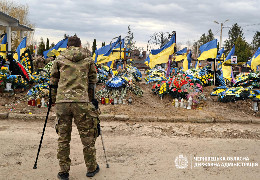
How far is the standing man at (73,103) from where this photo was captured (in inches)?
135

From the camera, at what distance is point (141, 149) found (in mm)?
4945

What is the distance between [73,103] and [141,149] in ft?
6.79

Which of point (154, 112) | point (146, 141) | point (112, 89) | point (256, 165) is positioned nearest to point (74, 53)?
point (146, 141)

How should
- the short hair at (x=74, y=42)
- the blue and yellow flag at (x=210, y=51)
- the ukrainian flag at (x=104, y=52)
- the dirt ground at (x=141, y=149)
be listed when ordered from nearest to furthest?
the short hair at (x=74, y=42) < the dirt ground at (x=141, y=149) < the blue and yellow flag at (x=210, y=51) < the ukrainian flag at (x=104, y=52)

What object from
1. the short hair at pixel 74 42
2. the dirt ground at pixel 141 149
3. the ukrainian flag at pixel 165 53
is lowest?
the dirt ground at pixel 141 149

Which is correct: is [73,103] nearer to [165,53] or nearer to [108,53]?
[165,53]

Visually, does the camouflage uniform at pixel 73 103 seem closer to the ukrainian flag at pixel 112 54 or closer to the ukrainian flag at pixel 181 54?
the ukrainian flag at pixel 112 54

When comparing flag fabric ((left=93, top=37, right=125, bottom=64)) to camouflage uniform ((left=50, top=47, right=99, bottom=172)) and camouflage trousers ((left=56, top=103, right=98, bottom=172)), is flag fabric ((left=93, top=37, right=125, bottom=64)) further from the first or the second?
camouflage trousers ((left=56, top=103, right=98, bottom=172))

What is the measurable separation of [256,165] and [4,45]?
38.7 ft

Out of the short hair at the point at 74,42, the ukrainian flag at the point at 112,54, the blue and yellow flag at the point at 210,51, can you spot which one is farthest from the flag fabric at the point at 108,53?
the short hair at the point at 74,42

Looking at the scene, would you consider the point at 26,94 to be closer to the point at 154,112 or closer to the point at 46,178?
the point at 154,112

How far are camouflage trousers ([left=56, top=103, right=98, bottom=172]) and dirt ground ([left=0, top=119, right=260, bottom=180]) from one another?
1.42 feet

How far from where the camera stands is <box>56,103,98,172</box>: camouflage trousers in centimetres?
342

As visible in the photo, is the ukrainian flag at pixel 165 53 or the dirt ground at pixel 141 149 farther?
the ukrainian flag at pixel 165 53
